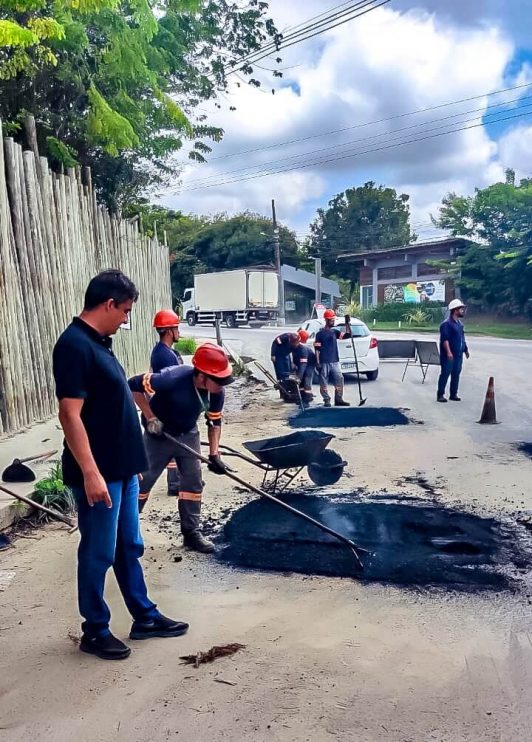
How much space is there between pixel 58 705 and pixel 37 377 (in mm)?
5962

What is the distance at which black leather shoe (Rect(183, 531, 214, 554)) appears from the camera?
5059mm

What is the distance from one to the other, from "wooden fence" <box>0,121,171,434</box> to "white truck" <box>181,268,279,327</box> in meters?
32.1

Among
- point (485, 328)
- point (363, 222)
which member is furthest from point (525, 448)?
point (363, 222)

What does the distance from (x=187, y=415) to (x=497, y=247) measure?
118 feet

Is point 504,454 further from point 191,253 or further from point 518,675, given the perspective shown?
point 191,253

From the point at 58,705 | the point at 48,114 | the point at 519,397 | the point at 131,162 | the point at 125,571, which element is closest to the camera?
the point at 58,705

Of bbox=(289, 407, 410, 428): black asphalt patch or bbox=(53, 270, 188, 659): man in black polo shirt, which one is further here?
bbox=(289, 407, 410, 428): black asphalt patch

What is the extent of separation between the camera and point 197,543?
16.7 ft

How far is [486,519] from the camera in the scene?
572 centimetres

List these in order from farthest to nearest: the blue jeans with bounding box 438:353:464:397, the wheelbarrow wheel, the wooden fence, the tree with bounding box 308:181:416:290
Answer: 1. the tree with bounding box 308:181:416:290
2. the blue jeans with bounding box 438:353:464:397
3. the wooden fence
4. the wheelbarrow wheel

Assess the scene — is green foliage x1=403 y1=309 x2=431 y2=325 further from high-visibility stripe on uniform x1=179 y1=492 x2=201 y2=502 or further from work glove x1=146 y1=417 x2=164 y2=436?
work glove x1=146 y1=417 x2=164 y2=436

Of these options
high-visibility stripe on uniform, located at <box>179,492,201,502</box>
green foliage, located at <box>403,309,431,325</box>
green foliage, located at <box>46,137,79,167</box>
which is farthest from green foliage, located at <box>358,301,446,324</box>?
high-visibility stripe on uniform, located at <box>179,492,201,502</box>

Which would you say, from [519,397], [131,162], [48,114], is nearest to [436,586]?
[519,397]

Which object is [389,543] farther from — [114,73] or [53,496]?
[114,73]
